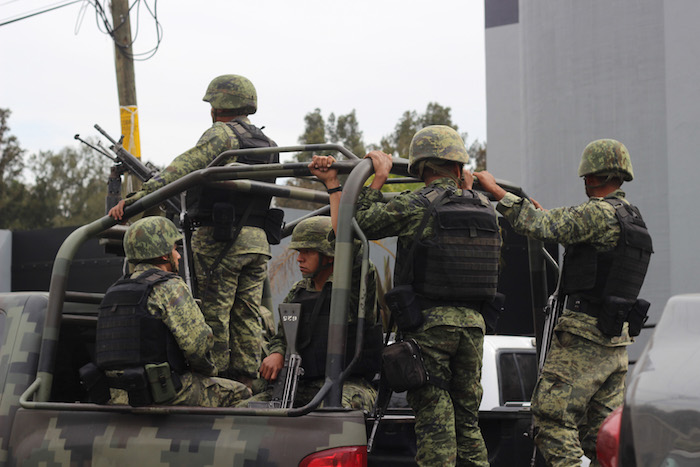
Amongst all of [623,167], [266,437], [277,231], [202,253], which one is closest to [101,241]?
[202,253]

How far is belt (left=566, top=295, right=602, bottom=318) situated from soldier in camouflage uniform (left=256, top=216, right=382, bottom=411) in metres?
0.95

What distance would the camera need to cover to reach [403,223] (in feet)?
13.1

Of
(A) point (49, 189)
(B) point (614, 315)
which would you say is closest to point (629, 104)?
(B) point (614, 315)

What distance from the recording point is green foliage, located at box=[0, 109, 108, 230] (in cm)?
4259

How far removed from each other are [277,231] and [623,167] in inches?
76.5

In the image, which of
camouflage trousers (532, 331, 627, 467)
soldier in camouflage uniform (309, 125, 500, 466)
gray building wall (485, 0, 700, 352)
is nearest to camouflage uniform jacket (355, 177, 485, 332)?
soldier in camouflage uniform (309, 125, 500, 466)

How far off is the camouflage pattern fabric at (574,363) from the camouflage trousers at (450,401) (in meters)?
0.48

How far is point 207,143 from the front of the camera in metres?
5.18

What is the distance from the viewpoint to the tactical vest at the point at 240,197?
5.07 m

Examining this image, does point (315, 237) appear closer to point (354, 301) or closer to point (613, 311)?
point (354, 301)

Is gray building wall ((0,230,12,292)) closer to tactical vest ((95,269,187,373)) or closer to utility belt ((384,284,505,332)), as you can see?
tactical vest ((95,269,187,373))

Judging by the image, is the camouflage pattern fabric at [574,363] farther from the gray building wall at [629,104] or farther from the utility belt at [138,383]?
the gray building wall at [629,104]

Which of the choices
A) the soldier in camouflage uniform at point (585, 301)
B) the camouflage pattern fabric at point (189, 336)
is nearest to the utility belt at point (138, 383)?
the camouflage pattern fabric at point (189, 336)

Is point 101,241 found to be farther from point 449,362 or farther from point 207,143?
point 449,362
